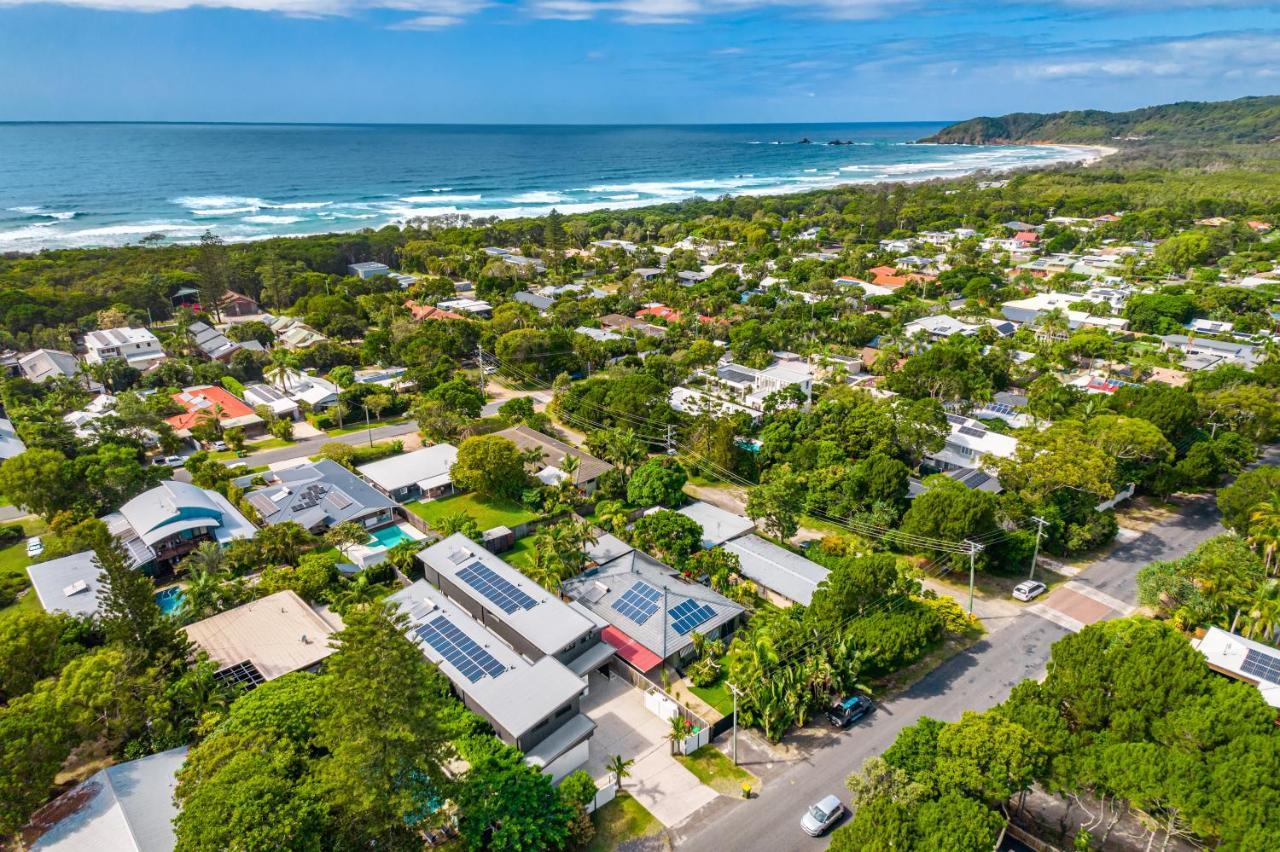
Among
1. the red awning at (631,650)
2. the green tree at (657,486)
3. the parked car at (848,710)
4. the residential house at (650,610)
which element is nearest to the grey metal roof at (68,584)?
the residential house at (650,610)

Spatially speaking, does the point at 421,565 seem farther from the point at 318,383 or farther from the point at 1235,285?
the point at 1235,285

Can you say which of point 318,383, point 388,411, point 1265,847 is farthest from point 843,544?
point 318,383

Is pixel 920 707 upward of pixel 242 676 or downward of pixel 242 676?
downward

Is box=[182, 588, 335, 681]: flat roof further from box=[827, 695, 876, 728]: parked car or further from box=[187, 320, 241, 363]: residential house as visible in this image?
box=[187, 320, 241, 363]: residential house

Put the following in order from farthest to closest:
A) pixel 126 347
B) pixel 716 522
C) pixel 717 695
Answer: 1. pixel 126 347
2. pixel 716 522
3. pixel 717 695

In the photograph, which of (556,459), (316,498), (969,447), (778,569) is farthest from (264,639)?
(969,447)

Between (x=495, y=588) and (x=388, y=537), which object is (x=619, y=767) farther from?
(x=388, y=537)
